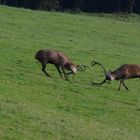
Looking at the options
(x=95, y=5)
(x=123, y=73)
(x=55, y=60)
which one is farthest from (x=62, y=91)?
(x=95, y=5)

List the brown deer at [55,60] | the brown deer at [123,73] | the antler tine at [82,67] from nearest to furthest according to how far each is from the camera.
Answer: the brown deer at [123,73] → the brown deer at [55,60] → the antler tine at [82,67]

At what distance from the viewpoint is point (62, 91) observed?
23.7 meters

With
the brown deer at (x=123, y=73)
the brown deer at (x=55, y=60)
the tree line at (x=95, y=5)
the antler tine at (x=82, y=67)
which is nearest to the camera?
the brown deer at (x=123, y=73)

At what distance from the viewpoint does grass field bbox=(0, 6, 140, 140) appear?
1549 centimetres

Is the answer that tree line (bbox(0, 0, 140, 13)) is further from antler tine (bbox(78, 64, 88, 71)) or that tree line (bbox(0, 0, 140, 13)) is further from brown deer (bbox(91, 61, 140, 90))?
brown deer (bbox(91, 61, 140, 90))

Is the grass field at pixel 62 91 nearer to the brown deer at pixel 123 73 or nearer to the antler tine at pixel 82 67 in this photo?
the antler tine at pixel 82 67

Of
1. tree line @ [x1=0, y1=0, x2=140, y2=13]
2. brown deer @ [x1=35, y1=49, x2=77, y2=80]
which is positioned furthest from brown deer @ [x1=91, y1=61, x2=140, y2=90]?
tree line @ [x1=0, y1=0, x2=140, y2=13]

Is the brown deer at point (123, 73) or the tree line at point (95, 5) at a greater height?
the brown deer at point (123, 73)

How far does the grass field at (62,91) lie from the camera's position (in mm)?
15492

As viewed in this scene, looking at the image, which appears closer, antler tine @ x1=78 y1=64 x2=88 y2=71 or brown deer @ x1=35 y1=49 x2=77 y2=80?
brown deer @ x1=35 y1=49 x2=77 y2=80

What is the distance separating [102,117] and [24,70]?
29.7 ft

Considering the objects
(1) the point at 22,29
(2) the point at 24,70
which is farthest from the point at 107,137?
(1) the point at 22,29

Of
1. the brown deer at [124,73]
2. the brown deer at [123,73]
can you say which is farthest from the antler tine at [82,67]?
the brown deer at [124,73]

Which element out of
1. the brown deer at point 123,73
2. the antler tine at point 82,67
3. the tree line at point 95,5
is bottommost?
the tree line at point 95,5
